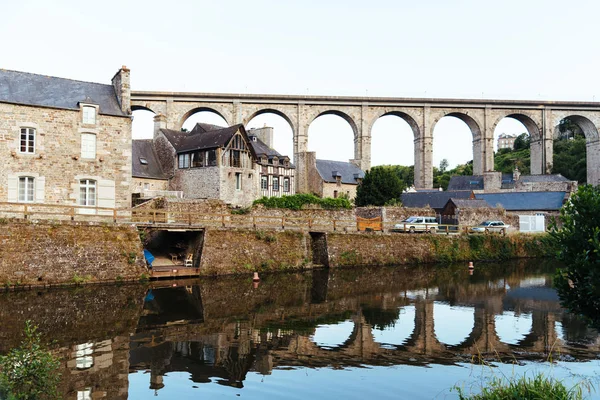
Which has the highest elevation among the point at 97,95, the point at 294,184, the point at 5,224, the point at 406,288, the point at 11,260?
the point at 97,95

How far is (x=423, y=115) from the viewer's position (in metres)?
46.0

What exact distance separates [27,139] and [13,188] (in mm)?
1797

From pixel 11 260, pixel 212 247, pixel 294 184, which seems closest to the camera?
pixel 11 260

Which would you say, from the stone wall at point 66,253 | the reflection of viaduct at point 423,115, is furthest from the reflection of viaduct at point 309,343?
the reflection of viaduct at point 423,115

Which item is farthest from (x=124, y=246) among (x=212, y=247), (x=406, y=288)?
(x=406, y=288)

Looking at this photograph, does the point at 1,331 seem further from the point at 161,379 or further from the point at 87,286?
the point at 87,286

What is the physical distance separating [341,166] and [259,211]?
62.1ft

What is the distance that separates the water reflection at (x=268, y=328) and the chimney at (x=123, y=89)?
7772mm

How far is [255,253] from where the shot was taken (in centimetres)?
1978

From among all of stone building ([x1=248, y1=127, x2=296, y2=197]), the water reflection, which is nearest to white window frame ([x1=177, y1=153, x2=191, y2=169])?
stone building ([x1=248, y1=127, x2=296, y2=197])

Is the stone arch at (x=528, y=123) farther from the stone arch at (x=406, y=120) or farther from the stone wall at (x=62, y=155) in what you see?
the stone wall at (x=62, y=155)

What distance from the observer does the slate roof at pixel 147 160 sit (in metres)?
28.1

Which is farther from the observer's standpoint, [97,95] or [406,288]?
[97,95]

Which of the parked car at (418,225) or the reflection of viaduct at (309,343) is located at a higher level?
the parked car at (418,225)
